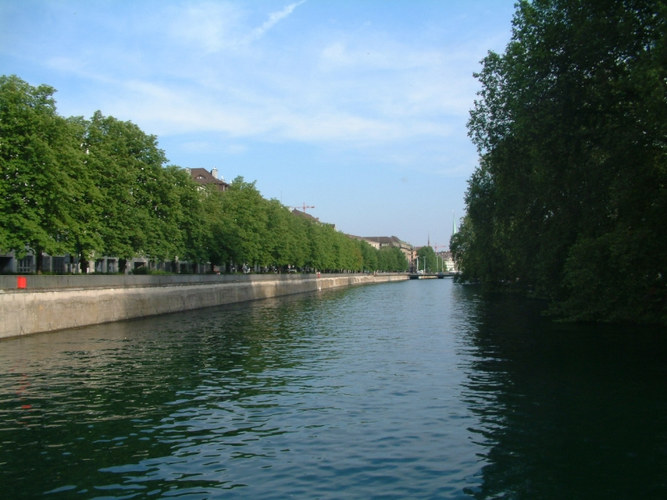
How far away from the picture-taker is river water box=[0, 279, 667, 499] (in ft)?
36.6

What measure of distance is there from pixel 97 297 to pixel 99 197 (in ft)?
27.1

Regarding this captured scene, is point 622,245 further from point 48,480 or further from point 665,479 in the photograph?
point 48,480

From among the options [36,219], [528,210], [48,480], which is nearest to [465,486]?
[48,480]

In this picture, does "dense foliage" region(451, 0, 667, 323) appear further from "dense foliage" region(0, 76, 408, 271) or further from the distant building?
the distant building

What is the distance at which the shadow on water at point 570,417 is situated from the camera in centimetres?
1107

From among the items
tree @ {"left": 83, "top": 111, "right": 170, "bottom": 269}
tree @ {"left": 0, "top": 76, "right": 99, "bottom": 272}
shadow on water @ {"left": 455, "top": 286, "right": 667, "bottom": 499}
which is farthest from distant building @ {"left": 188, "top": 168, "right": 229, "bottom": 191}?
shadow on water @ {"left": 455, "top": 286, "right": 667, "bottom": 499}

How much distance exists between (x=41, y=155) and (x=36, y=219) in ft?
13.2

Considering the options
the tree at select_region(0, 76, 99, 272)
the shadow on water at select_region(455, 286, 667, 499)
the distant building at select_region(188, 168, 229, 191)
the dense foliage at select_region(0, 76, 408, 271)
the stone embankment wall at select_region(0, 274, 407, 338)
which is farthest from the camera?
the distant building at select_region(188, 168, 229, 191)

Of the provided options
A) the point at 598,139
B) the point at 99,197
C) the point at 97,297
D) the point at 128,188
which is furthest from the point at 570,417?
the point at 128,188

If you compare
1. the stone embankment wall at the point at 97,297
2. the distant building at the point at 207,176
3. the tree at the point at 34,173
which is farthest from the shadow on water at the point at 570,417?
the distant building at the point at 207,176

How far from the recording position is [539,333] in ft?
115

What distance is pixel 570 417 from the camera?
15445 millimetres

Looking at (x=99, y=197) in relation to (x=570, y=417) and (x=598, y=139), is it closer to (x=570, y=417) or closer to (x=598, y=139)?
(x=598, y=139)

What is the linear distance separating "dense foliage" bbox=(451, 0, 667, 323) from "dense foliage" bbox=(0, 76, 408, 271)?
2820 cm
